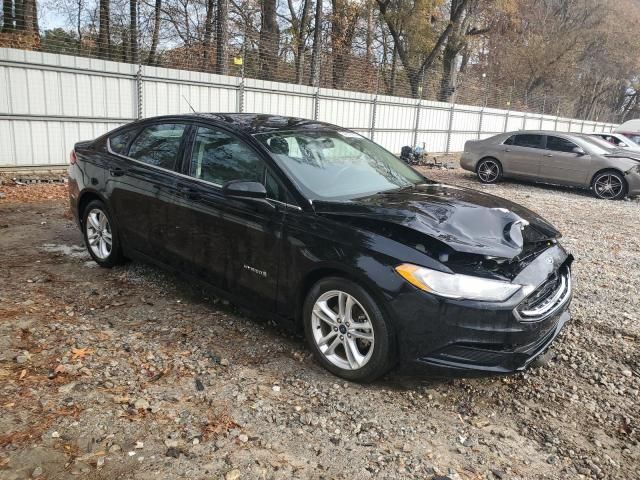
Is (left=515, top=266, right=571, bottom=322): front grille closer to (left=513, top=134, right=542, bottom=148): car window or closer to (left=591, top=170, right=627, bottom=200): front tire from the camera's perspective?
(left=591, top=170, right=627, bottom=200): front tire

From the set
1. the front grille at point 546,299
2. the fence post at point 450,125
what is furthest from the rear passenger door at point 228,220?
the fence post at point 450,125

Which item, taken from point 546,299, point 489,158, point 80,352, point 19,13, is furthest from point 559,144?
point 19,13

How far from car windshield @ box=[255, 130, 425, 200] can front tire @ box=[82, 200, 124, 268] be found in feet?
6.53

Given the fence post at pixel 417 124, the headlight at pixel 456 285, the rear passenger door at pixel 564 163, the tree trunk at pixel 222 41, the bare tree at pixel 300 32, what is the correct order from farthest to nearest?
the fence post at pixel 417 124, the bare tree at pixel 300 32, the tree trunk at pixel 222 41, the rear passenger door at pixel 564 163, the headlight at pixel 456 285

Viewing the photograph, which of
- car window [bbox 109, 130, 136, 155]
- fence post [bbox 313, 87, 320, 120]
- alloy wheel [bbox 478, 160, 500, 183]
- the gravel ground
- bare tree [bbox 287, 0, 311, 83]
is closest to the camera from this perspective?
the gravel ground

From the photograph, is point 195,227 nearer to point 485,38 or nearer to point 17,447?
point 17,447

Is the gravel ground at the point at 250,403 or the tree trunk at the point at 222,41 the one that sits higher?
the tree trunk at the point at 222,41

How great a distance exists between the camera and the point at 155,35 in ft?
52.1

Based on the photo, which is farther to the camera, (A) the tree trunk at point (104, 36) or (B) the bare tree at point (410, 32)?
(B) the bare tree at point (410, 32)

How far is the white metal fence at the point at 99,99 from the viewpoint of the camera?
8914mm

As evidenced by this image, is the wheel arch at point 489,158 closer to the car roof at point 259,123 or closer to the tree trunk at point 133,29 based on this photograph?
the tree trunk at point 133,29

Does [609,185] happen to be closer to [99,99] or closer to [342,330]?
[342,330]

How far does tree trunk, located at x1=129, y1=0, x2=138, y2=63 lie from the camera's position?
11330 millimetres

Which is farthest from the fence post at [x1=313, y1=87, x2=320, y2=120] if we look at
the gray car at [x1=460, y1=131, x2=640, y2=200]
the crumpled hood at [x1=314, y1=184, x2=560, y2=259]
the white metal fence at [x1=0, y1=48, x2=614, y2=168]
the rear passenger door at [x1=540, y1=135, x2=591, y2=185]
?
the crumpled hood at [x1=314, y1=184, x2=560, y2=259]
